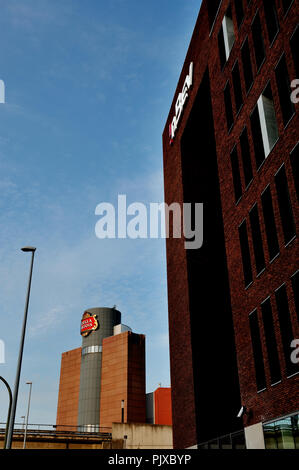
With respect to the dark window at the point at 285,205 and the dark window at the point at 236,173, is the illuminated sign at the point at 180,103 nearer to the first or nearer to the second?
the dark window at the point at 236,173

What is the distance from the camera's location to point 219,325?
108 ft

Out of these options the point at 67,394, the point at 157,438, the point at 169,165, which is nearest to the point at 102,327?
the point at 67,394

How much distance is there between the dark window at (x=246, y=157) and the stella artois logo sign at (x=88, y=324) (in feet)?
227

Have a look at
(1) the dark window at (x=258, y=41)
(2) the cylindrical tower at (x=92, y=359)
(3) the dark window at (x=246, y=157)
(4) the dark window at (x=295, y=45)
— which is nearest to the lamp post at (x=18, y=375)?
(3) the dark window at (x=246, y=157)

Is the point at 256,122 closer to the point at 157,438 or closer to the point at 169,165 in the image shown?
the point at 169,165

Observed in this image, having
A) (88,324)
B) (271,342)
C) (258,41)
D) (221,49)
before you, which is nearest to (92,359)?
(88,324)

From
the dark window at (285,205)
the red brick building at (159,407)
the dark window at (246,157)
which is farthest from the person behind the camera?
the red brick building at (159,407)

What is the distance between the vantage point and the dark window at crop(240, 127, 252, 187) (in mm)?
25422

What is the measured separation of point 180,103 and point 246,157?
16.1 metres

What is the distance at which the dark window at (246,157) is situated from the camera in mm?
25422

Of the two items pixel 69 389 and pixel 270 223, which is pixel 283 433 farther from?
pixel 69 389

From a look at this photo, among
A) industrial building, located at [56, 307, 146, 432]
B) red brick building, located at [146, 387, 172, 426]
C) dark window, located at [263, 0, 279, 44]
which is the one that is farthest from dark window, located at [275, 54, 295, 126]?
red brick building, located at [146, 387, 172, 426]

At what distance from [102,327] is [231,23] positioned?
68956 millimetres

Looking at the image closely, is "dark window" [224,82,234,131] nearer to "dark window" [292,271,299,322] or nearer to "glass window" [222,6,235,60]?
"glass window" [222,6,235,60]
